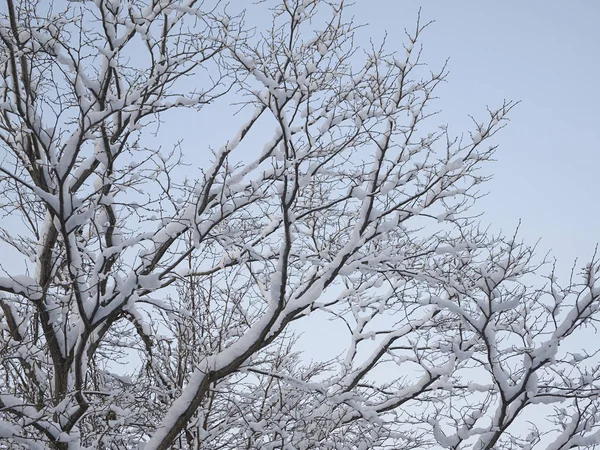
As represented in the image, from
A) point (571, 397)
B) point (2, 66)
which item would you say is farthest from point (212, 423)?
point (2, 66)

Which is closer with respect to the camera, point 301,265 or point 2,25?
point 2,25

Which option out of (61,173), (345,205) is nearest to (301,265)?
(345,205)

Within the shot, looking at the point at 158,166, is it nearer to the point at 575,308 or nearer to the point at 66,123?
the point at 66,123

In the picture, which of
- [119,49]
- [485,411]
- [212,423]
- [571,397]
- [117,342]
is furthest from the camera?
[117,342]

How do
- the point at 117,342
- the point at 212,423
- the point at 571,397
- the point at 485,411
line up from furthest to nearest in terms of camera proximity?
the point at 117,342, the point at 212,423, the point at 485,411, the point at 571,397

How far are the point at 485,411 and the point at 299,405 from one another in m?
2.73

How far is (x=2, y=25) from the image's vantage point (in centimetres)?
531

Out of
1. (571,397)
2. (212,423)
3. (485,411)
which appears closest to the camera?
(571,397)

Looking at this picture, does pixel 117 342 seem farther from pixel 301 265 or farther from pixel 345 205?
pixel 345 205

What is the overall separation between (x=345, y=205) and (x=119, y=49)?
314 cm

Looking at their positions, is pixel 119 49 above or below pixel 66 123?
above

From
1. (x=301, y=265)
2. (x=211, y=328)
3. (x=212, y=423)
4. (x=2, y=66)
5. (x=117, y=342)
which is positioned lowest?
(x=212, y=423)

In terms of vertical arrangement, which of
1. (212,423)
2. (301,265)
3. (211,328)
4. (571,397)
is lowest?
(571,397)

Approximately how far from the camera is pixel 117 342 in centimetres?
741
